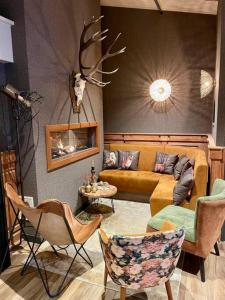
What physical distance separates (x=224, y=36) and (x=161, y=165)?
245 cm

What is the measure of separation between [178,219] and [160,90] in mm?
3176

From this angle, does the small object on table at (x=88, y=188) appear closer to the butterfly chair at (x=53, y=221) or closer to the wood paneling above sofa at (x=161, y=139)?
the butterfly chair at (x=53, y=221)

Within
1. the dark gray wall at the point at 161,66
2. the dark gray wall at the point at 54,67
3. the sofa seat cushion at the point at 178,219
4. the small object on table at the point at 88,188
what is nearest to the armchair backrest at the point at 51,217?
the dark gray wall at the point at 54,67

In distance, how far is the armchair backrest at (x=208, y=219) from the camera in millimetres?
2197

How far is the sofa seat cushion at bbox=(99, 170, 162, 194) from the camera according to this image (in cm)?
440

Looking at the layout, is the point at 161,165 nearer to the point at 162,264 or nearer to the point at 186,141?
the point at 186,141

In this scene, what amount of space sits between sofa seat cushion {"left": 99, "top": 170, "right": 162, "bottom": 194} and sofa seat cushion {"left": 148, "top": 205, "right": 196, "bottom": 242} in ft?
4.65

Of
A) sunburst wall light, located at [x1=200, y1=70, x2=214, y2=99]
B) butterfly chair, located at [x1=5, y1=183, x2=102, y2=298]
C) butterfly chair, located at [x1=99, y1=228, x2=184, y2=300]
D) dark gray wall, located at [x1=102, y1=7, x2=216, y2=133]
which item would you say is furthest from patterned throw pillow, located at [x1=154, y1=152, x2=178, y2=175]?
butterfly chair, located at [x1=99, y1=228, x2=184, y2=300]

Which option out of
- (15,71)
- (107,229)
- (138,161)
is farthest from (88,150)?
(15,71)

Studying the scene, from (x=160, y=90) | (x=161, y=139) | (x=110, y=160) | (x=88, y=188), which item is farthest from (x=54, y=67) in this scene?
(x=161, y=139)

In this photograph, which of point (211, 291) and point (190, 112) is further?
point (190, 112)

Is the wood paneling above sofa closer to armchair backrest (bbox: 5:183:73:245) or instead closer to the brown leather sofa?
the brown leather sofa

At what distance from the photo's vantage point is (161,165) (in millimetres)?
4746

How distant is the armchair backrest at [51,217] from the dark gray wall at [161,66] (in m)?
3.56
